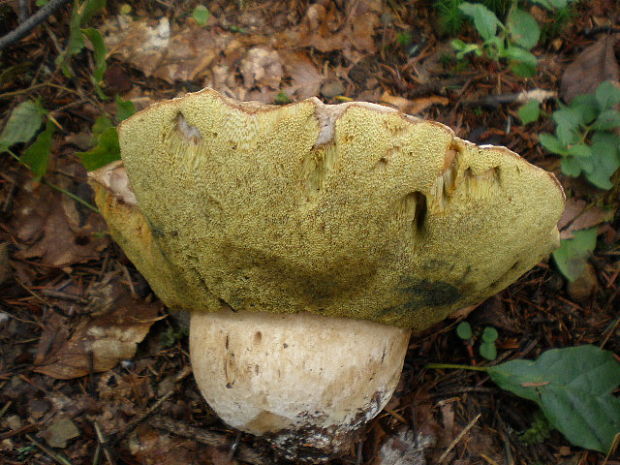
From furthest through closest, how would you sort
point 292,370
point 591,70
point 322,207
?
point 591,70 → point 292,370 → point 322,207

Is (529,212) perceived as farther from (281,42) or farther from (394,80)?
(281,42)

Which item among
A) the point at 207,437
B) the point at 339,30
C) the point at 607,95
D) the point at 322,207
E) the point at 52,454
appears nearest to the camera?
the point at 322,207

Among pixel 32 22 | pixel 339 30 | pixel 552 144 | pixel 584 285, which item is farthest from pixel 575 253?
pixel 32 22

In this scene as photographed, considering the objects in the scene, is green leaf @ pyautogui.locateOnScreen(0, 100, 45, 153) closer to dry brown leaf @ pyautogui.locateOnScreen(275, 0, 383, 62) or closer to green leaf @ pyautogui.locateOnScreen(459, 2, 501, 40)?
dry brown leaf @ pyautogui.locateOnScreen(275, 0, 383, 62)

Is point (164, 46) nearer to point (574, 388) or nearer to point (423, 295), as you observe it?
point (423, 295)

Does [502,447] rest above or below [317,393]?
below

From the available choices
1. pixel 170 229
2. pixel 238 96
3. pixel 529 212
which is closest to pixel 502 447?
pixel 529 212

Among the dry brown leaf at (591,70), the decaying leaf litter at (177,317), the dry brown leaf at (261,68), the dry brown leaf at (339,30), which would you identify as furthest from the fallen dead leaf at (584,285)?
the dry brown leaf at (261,68)
